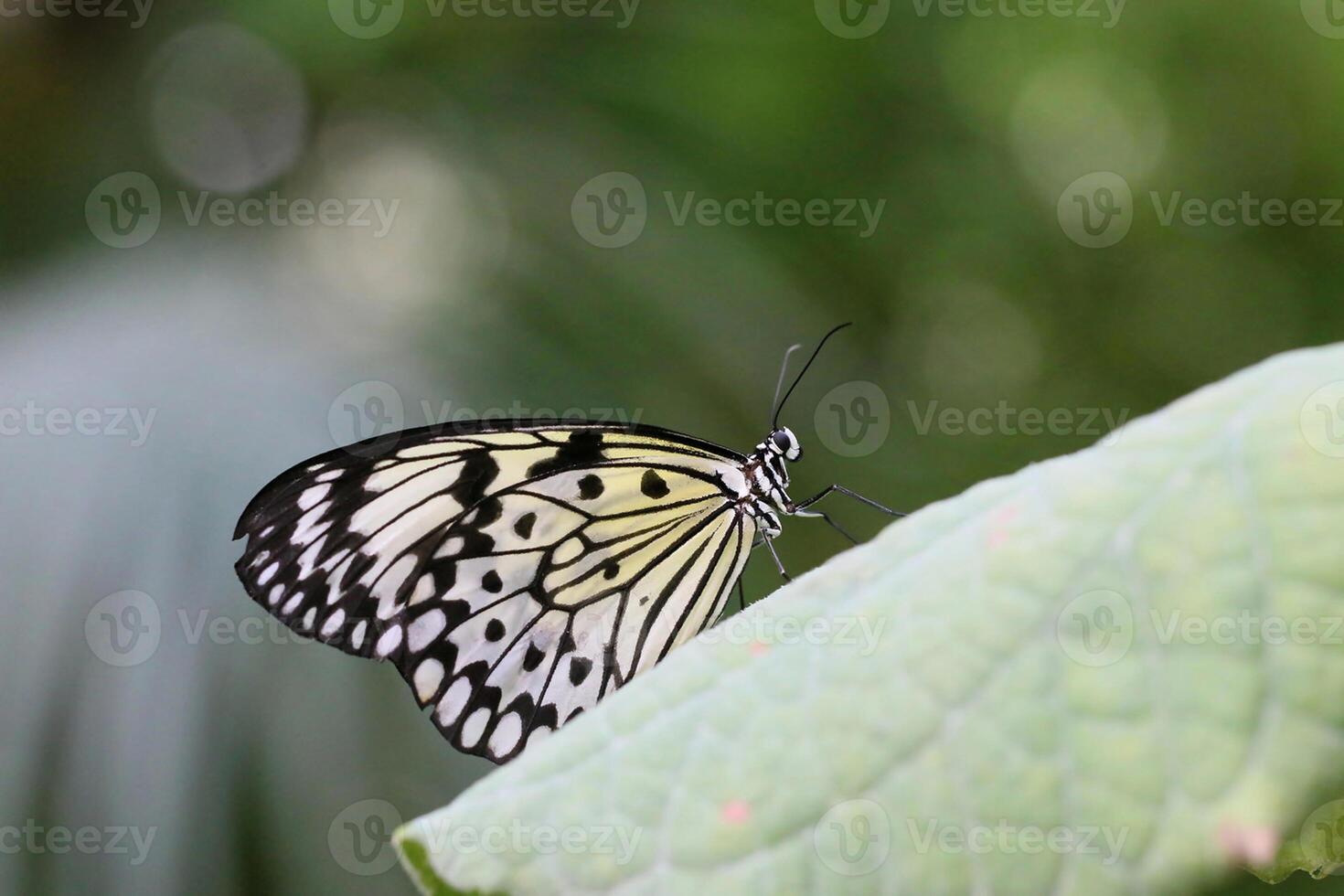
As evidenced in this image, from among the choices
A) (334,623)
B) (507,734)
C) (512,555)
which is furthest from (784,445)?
(334,623)

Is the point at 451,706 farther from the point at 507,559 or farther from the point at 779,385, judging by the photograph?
the point at 779,385

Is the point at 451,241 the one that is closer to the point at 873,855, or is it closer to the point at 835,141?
the point at 835,141

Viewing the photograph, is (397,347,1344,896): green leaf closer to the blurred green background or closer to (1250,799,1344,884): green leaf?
(1250,799,1344,884): green leaf

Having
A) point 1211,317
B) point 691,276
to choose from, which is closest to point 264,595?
point 691,276

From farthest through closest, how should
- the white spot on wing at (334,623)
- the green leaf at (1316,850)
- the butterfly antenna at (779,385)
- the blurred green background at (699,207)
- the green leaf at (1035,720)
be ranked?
the butterfly antenna at (779,385), the blurred green background at (699,207), the white spot on wing at (334,623), the green leaf at (1316,850), the green leaf at (1035,720)

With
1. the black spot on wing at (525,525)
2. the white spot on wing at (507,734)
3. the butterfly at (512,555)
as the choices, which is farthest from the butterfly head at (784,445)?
the white spot on wing at (507,734)

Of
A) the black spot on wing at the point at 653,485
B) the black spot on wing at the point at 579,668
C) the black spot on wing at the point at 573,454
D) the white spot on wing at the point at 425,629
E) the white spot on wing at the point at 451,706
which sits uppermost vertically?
the black spot on wing at the point at 573,454

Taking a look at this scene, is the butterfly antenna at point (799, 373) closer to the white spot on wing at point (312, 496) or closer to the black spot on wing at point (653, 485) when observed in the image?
the black spot on wing at point (653, 485)

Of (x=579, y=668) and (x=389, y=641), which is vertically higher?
(x=389, y=641)
